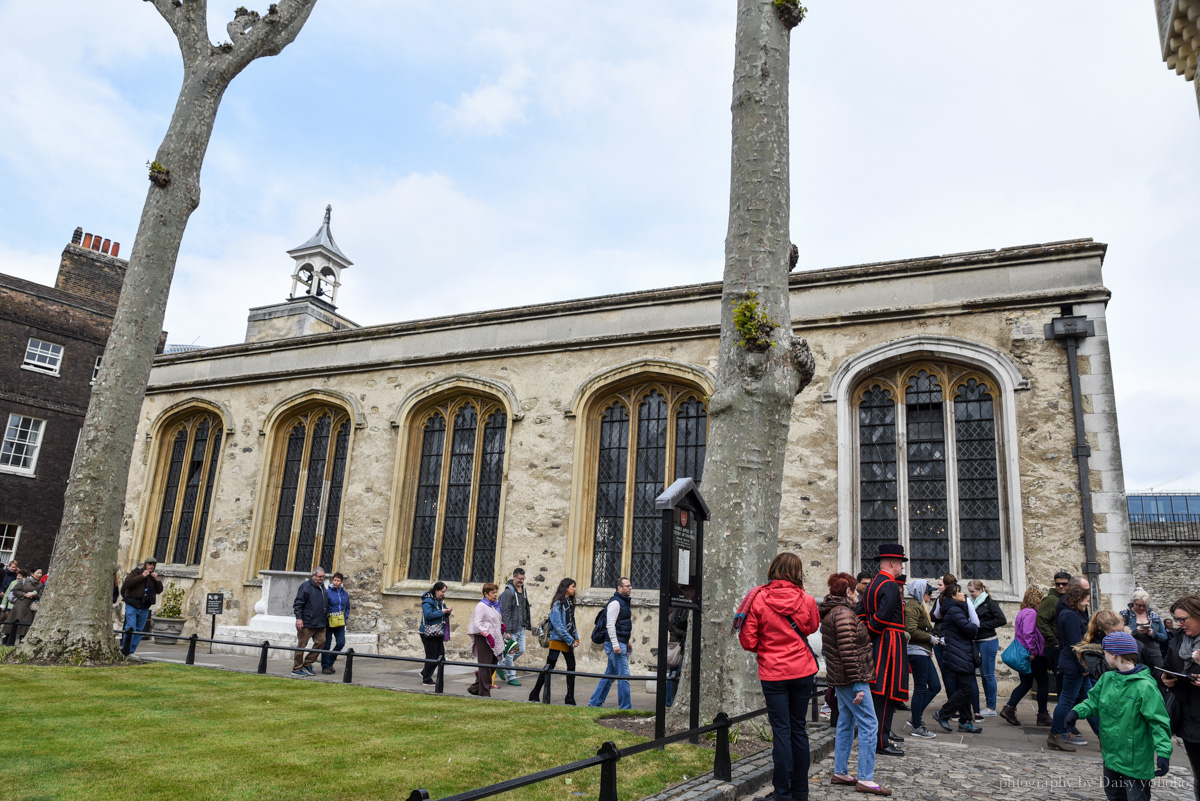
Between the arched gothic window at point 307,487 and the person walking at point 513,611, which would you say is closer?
the person walking at point 513,611

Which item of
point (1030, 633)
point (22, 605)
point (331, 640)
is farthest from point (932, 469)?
point (22, 605)

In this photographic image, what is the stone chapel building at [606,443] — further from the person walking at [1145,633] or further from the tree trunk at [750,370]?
the person walking at [1145,633]

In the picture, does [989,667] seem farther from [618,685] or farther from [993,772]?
[618,685]

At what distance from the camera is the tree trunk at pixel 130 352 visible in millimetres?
9891

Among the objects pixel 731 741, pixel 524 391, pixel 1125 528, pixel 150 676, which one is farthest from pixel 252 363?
pixel 1125 528

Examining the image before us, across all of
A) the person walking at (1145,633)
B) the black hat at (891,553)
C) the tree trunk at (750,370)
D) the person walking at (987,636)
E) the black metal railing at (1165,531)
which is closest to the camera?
the person walking at (1145,633)

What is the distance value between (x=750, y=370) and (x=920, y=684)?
11.8ft

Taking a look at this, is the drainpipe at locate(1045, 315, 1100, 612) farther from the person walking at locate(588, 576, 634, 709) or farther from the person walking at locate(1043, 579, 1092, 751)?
the person walking at locate(588, 576, 634, 709)

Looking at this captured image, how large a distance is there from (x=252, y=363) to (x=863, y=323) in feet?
42.1

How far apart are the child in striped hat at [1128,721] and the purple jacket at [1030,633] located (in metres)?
3.51

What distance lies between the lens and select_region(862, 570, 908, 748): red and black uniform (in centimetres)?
681

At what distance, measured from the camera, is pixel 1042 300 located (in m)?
11.1

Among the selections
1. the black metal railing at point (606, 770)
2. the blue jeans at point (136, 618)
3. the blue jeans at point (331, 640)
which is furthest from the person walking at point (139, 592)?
the black metal railing at point (606, 770)

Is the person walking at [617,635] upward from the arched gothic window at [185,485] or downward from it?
downward
